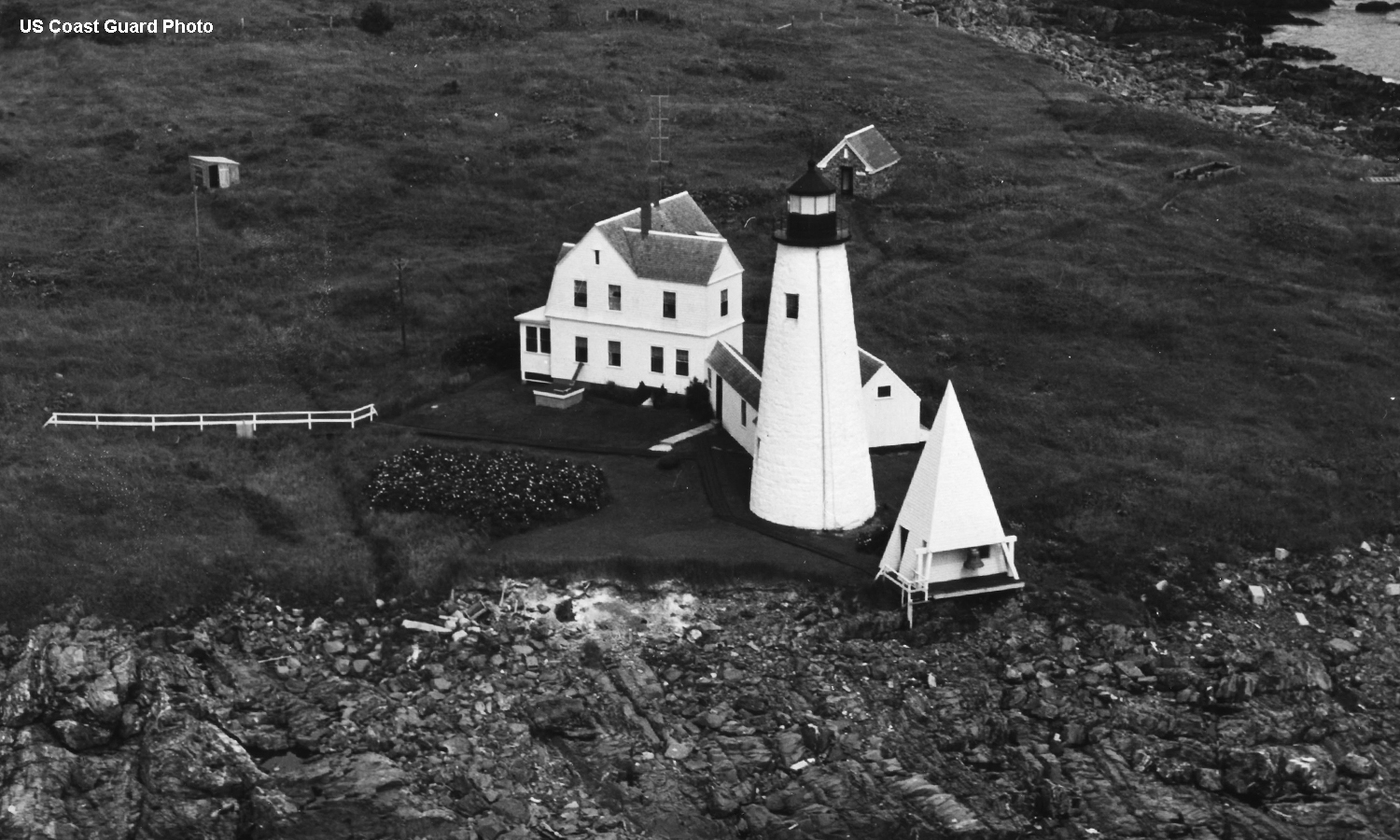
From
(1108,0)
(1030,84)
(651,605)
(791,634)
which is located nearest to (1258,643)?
(791,634)

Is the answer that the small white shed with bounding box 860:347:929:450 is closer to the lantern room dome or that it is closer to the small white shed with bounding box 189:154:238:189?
the lantern room dome

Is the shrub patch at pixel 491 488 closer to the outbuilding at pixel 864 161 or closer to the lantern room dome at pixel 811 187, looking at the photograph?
the lantern room dome at pixel 811 187

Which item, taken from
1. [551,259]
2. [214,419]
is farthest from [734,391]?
[551,259]

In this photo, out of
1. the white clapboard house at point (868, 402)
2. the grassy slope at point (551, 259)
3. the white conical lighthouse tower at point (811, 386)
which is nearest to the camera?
the white conical lighthouse tower at point (811, 386)

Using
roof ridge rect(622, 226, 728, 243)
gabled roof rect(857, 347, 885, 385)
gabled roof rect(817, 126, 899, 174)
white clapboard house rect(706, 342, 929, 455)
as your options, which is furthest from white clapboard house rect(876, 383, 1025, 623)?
gabled roof rect(817, 126, 899, 174)

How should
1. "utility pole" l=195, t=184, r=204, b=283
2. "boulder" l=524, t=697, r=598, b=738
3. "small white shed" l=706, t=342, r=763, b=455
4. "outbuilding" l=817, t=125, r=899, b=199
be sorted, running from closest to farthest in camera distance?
"boulder" l=524, t=697, r=598, b=738 → "small white shed" l=706, t=342, r=763, b=455 → "utility pole" l=195, t=184, r=204, b=283 → "outbuilding" l=817, t=125, r=899, b=199

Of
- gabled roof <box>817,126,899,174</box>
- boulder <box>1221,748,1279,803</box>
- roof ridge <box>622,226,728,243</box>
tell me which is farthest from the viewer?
gabled roof <box>817,126,899,174</box>

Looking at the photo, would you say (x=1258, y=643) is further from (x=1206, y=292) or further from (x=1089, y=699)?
(x=1206, y=292)

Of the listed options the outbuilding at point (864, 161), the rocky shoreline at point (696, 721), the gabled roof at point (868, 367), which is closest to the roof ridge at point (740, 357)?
the gabled roof at point (868, 367)

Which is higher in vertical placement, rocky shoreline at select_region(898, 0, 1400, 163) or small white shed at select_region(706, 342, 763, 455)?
small white shed at select_region(706, 342, 763, 455)
